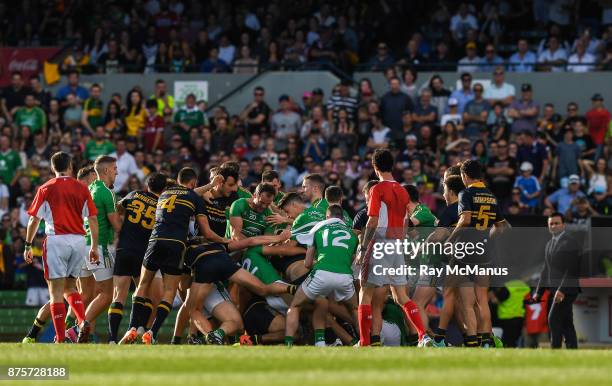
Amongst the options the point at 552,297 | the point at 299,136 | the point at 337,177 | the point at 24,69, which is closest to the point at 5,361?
the point at 552,297

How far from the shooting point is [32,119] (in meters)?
30.1

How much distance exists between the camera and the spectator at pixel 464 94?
28.5 meters

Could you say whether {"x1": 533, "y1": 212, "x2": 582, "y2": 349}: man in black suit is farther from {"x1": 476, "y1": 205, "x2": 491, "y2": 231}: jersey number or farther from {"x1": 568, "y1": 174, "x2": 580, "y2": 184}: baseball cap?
{"x1": 568, "y1": 174, "x2": 580, "y2": 184}: baseball cap

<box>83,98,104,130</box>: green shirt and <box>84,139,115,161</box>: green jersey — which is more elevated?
<box>83,98,104,130</box>: green shirt

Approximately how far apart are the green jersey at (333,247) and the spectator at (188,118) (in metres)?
11.2

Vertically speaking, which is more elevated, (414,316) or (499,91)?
(499,91)

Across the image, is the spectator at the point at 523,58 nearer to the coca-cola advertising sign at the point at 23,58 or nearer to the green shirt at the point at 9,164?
the green shirt at the point at 9,164

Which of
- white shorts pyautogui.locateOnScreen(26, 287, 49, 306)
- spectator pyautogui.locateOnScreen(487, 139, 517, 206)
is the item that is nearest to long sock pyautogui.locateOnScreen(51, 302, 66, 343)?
white shorts pyautogui.locateOnScreen(26, 287, 49, 306)

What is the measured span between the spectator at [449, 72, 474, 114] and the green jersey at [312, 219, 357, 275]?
33.9 ft

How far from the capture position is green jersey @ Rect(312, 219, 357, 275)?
60.7 ft

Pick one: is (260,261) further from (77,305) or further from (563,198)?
(563,198)

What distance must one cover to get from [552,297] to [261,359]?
7031 mm

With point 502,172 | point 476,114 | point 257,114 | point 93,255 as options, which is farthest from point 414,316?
point 257,114

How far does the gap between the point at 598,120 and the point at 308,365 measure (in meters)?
15.1
